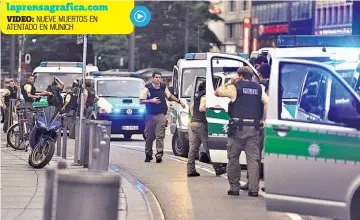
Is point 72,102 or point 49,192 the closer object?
point 49,192

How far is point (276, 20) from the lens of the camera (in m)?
95.2

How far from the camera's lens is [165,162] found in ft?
64.5

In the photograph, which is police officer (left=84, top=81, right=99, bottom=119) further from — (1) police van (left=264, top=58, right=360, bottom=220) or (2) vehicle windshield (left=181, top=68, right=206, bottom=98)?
(1) police van (left=264, top=58, right=360, bottom=220)

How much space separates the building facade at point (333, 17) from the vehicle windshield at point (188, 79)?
2125 inches

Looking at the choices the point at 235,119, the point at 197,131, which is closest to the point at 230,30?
the point at 197,131

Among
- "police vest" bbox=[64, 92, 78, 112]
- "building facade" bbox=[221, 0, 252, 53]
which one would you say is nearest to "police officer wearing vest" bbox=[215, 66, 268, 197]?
"police vest" bbox=[64, 92, 78, 112]

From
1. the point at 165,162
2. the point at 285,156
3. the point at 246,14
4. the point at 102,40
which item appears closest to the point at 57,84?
the point at 165,162

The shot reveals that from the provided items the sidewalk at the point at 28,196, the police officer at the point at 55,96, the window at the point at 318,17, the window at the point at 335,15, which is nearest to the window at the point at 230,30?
the window at the point at 318,17

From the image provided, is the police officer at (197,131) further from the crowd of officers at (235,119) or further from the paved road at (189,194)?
the paved road at (189,194)

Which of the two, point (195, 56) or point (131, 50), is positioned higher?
point (131, 50)

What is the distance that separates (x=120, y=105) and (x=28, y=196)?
51.2ft

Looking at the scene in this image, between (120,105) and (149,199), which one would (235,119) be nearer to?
(149,199)

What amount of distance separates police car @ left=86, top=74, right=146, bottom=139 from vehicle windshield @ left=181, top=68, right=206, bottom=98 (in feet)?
16.2

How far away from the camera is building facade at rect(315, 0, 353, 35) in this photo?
77.8 meters
